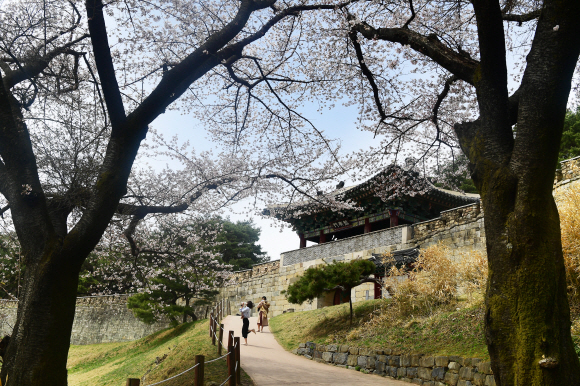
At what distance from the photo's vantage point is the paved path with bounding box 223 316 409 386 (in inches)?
306

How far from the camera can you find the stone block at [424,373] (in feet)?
25.1

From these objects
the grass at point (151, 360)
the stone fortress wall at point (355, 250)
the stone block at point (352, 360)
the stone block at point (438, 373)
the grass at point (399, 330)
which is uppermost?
the stone fortress wall at point (355, 250)

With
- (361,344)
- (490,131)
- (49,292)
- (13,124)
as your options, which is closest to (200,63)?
(13,124)

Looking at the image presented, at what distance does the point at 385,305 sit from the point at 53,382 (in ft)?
28.2

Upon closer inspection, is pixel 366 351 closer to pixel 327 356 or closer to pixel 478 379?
pixel 327 356

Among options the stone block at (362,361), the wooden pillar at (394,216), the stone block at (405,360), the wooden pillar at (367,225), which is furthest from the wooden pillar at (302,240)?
the stone block at (405,360)

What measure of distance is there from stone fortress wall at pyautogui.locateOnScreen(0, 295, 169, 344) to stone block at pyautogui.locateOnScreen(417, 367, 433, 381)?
21610 mm

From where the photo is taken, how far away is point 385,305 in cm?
1144

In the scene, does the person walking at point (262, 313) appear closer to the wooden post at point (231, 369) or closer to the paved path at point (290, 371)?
the paved path at point (290, 371)

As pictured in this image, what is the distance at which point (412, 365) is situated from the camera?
8.07 m

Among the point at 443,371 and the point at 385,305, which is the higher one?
the point at 385,305

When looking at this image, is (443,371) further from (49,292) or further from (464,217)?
(464,217)

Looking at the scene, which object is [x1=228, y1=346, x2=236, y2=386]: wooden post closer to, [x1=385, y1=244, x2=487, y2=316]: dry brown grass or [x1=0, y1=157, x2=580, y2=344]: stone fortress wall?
[x1=385, y1=244, x2=487, y2=316]: dry brown grass

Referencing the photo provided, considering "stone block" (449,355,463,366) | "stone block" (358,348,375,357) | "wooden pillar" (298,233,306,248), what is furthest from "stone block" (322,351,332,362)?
"wooden pillar" (298,233,306,248)
